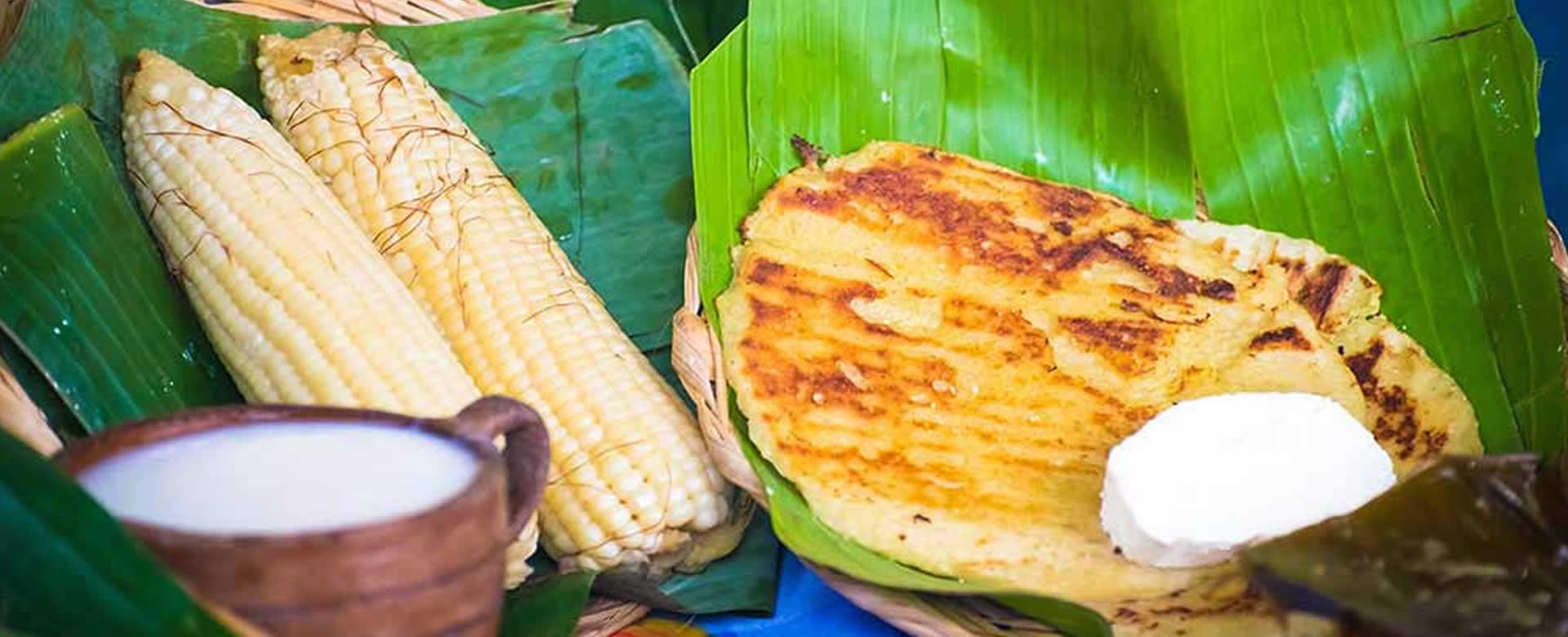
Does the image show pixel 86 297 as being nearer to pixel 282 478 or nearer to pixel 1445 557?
pixel 282 478

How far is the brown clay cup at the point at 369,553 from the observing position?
1.04 m

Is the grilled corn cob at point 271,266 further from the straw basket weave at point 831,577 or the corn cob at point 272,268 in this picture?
the straw basket weave at point 831,577

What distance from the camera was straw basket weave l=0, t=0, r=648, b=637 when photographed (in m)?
1.50

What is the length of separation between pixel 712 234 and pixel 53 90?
842 millimetres

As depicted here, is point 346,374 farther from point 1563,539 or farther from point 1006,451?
point 1563,539

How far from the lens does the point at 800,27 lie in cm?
226

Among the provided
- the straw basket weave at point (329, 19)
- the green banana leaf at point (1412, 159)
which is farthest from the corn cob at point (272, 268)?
the green banana leaf at point (1412, 159)

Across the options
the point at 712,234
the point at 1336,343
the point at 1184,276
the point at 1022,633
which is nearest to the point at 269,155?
the point at 712,234

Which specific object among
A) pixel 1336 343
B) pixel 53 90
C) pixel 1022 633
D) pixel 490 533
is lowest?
pixel 1022 633

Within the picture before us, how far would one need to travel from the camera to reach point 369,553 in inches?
42.1

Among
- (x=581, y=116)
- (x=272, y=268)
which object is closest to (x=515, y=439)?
(x=272, y=268)

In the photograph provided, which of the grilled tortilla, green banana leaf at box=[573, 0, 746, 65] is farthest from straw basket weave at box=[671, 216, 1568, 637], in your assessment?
green banana leaf at box=[573, 0, 746, 65]

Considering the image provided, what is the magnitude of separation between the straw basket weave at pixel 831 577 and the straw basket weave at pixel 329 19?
25 cm

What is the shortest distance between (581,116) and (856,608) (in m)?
0.92
